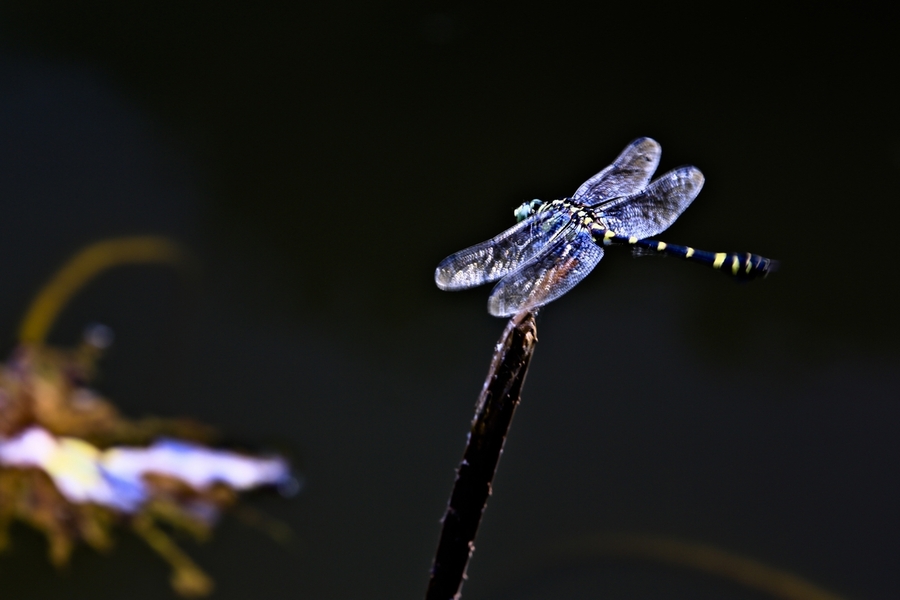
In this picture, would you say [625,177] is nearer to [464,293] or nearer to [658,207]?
[658,207]

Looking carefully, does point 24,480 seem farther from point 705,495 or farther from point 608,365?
point 705,495

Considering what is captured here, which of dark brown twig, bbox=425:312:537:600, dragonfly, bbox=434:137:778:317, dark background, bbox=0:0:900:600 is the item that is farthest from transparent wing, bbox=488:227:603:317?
dark background, bbox=0:0:900:600

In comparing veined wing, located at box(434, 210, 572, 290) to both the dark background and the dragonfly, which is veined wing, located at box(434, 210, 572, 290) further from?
the dark background

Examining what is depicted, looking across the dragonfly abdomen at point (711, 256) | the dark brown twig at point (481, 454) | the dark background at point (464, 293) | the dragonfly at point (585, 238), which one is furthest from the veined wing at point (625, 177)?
the dark brown twig at point (481, 454)

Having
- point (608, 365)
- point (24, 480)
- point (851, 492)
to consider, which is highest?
point (608, 365)

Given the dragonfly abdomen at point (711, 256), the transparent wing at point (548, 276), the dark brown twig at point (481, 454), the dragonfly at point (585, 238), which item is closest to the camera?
the dark brown twig at point (481, 454)

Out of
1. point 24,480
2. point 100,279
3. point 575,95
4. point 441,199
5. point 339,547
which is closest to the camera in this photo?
point 24,480

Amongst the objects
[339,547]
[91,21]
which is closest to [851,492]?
[339,547]

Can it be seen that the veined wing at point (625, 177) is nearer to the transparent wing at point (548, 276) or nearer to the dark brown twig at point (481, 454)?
the transparent wing at point (548, 276)
